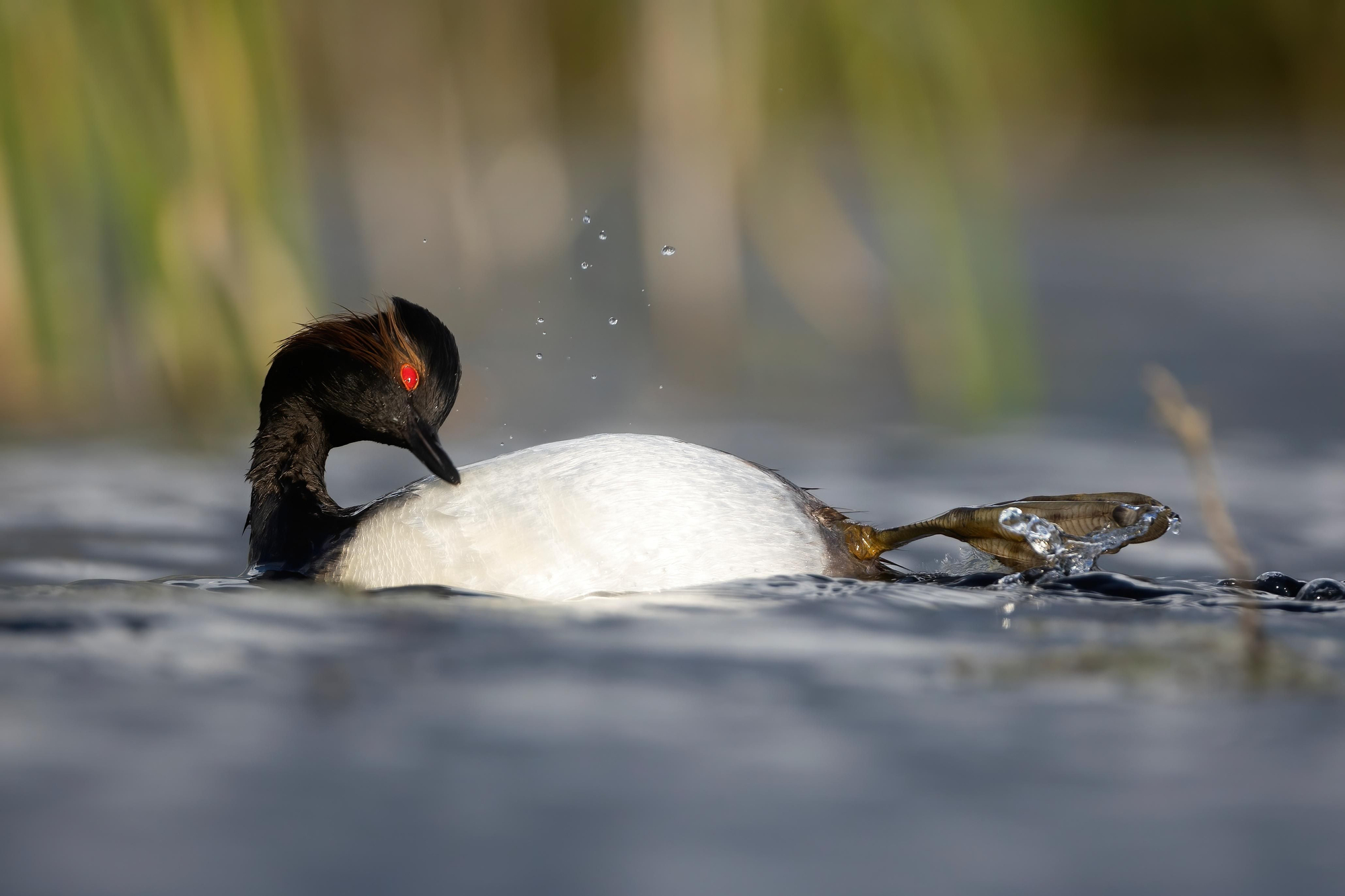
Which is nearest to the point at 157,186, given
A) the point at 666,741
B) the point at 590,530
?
the point at 590,530

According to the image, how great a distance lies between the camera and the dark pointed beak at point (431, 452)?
422cm

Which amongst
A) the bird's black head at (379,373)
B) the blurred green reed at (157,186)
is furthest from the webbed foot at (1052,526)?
the blurred green reed at (157,186)

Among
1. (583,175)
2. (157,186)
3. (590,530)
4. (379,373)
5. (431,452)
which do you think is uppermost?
(583,175)

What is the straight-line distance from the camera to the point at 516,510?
4.05 metres

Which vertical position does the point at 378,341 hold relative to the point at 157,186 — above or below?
below

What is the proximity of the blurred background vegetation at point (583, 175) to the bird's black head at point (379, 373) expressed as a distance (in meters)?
0.69

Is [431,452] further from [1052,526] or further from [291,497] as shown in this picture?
[1052,526]

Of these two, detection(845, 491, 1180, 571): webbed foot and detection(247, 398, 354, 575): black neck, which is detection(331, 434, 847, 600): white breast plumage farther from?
detection(845, 491, 1180, 571): webbed foot

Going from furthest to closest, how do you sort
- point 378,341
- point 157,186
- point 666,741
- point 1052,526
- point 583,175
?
point 583,175
point 157,186
point 378,341
point 1052,526
point 666,741

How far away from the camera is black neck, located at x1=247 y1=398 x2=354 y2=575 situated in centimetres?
422

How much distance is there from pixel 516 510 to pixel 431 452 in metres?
0.43

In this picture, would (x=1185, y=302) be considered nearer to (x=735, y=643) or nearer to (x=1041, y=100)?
(x=1041, y=100)

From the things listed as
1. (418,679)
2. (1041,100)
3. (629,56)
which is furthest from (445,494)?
(1041,100)

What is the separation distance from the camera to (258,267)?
5.42 meters
